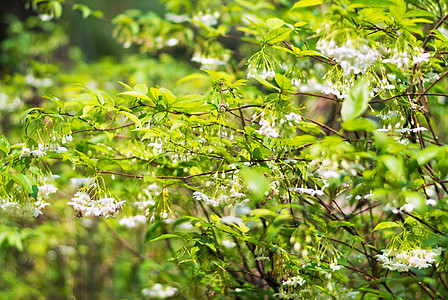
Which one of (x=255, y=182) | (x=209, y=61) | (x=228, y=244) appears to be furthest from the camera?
(x=209, y=61)

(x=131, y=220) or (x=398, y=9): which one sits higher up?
(x=398, y=9)

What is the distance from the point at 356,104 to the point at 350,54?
0.15 m

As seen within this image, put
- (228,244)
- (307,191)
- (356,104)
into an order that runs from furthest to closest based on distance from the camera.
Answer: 1. (228,244)
2. (307,191)
3. (356,104)

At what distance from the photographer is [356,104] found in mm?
951

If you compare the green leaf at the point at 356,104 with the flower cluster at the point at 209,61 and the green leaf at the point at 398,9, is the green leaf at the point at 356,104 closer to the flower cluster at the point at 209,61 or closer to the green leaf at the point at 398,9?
the green leaf at the point at 398,9

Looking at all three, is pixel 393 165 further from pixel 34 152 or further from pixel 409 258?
pixel 34 152

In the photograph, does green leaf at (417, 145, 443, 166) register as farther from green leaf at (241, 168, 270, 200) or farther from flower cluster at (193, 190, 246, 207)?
flower cluster at (193, 190, 246, 207)

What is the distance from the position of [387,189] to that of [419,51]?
1.54 ft

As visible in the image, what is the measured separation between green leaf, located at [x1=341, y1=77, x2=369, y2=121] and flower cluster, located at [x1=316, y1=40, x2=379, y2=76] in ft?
0.27

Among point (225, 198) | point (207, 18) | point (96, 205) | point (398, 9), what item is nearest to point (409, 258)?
point (225, 198)

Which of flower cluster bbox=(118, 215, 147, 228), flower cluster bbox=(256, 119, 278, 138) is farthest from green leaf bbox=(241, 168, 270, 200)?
flower cluster bbox=(118, 215, 147, 228)

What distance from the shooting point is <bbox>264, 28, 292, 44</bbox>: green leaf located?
49.1 inches

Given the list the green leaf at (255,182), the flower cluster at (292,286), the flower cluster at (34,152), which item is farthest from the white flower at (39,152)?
the flower cluster at (292,286)

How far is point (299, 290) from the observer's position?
1387 millimetres
